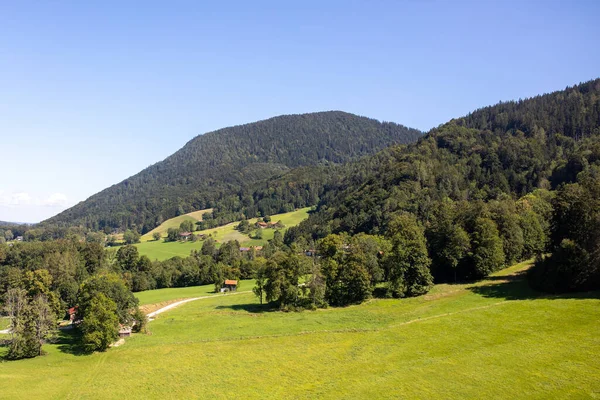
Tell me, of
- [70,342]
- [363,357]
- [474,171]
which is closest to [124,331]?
[70,342]

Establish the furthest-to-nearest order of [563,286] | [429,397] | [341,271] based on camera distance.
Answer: [341,271]
[563,286]
[429,397]

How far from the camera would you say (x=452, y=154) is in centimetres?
18838

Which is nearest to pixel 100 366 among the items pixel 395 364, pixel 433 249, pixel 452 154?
pixel 395 364

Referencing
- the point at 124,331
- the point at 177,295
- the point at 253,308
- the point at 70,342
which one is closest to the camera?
the point at 124,331

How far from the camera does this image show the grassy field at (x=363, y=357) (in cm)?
3534

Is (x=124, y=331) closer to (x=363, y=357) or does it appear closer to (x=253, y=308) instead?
(x=253, y=308)

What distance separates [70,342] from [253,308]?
2892 cm

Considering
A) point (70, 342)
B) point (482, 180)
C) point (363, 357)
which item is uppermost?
point (482, 180)

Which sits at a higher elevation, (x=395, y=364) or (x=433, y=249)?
(x=433, y=249)

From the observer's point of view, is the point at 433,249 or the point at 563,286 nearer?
the point at 563,286

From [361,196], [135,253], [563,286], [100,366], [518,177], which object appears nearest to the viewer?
[100,366]

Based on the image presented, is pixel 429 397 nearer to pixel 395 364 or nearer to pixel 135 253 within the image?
pixel 395 364

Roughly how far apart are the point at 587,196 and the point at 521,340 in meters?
29.9

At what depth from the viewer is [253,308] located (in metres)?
70.4
